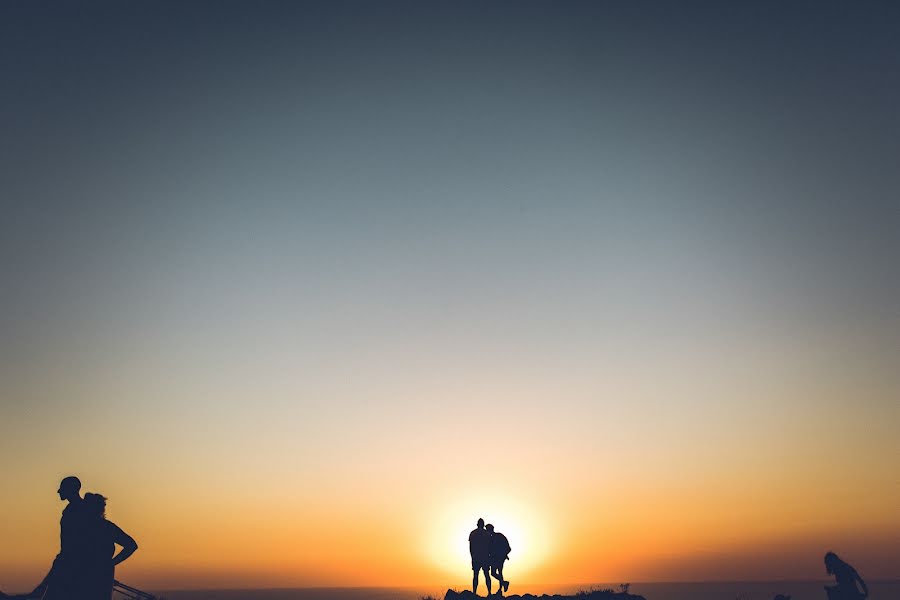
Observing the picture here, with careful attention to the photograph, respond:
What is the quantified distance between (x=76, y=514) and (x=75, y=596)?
3.13 ft

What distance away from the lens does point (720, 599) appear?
190 m

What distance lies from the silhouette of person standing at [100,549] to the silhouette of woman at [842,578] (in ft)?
47.8

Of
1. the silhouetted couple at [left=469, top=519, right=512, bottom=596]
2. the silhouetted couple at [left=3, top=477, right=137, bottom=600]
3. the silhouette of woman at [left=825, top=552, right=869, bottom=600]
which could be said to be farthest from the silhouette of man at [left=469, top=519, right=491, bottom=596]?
the silhouetted couple at [left=3, top=477, right=137, bottom=600]

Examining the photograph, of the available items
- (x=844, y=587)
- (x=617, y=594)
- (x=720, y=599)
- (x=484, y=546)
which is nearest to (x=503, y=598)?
(x=484, y=546)

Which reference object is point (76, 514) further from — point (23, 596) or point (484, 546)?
point (484, 546)

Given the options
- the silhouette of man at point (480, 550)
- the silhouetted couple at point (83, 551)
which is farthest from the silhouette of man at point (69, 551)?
the silhouette of man at point (480, 550)

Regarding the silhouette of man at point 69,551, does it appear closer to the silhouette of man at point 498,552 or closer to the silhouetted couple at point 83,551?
the silhouetted couple at point 83,551

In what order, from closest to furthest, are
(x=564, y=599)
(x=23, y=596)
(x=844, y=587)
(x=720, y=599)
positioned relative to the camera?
(x=23, y=596) < (x=844, y=587) < (x=564, y=599) < (x=720, y=599)

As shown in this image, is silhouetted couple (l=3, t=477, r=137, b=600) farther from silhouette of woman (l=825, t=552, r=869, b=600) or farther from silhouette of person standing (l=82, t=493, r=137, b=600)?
silhouette of woman (l=825, t=552, r=869, b=600)

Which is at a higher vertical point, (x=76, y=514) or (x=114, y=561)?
(x=76, y=514)

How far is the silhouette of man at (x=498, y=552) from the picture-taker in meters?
20.8

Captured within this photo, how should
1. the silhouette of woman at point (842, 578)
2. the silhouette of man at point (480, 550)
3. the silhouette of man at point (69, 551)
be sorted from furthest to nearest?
the silhouette of man at point (480, 550) → the silhouette of woman at point (842, 578) → the silhouette of man at point (69, 551)

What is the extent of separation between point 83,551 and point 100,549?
183mm

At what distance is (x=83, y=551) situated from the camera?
7.97m
